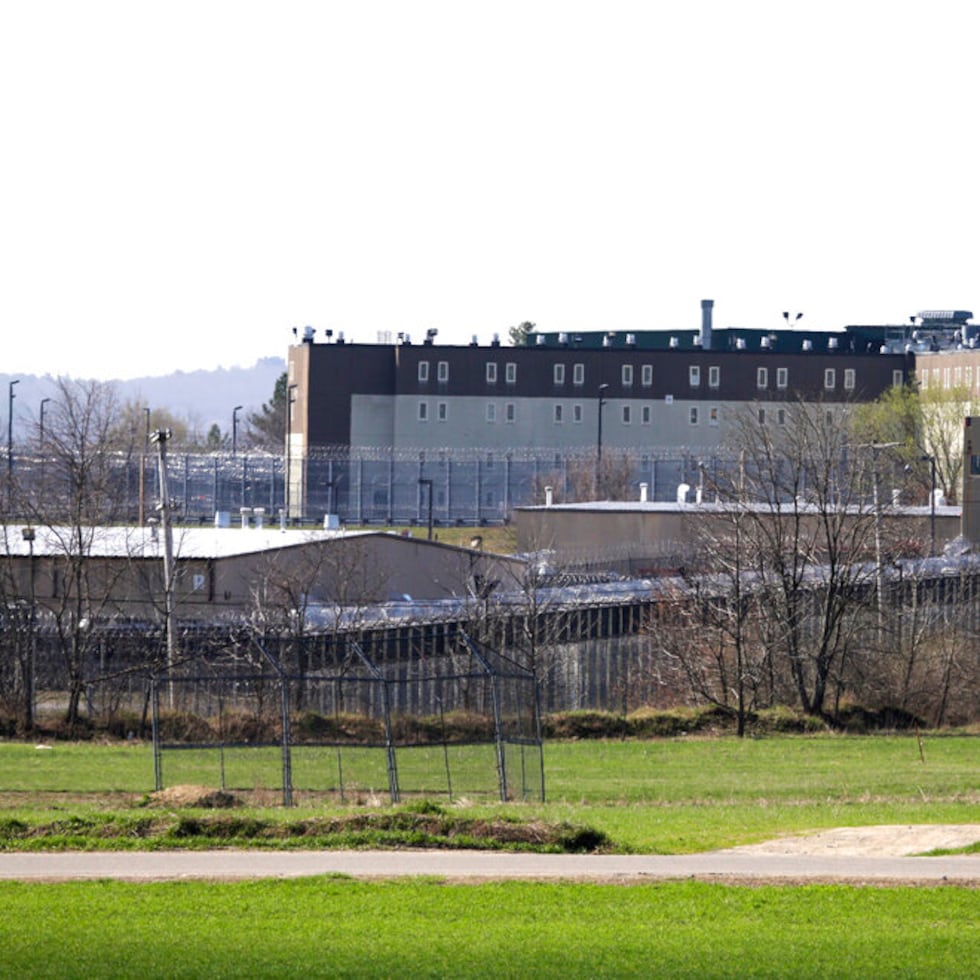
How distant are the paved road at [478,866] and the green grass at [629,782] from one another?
3.86ft

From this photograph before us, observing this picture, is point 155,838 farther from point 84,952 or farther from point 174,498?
point 174,498

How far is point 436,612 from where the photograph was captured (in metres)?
51.2

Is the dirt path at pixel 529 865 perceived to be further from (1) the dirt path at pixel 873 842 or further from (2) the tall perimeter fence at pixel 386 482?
(2) the tall perimeter fence at pixel 386 482

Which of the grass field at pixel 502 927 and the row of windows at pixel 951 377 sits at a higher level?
the row of windows at pixel 951 377

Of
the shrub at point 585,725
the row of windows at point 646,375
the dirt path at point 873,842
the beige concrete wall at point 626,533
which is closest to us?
the dirt path at point 873,842

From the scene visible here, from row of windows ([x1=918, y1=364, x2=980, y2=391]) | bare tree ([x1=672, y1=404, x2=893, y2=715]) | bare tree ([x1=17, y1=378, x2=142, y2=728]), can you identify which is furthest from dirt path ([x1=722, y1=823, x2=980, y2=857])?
row of windows ([x1=918, y1=364, x2=980, y2=391])

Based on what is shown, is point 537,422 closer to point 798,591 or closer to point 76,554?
point 798,591

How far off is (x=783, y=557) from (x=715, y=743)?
1005cm

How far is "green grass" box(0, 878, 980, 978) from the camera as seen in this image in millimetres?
12797

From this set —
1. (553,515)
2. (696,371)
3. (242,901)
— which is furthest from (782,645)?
(696,371)

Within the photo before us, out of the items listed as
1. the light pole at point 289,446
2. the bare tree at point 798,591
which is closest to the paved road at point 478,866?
the bare tree at point 798,591

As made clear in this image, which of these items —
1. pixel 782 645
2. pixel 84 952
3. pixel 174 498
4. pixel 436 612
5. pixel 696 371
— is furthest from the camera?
pixel 696 371

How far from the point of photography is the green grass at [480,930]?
12.8 m

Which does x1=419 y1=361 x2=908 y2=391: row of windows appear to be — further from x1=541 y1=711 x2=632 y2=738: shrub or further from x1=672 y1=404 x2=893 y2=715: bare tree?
x1=541 y1=711 x2=632 y2=738: shrub
